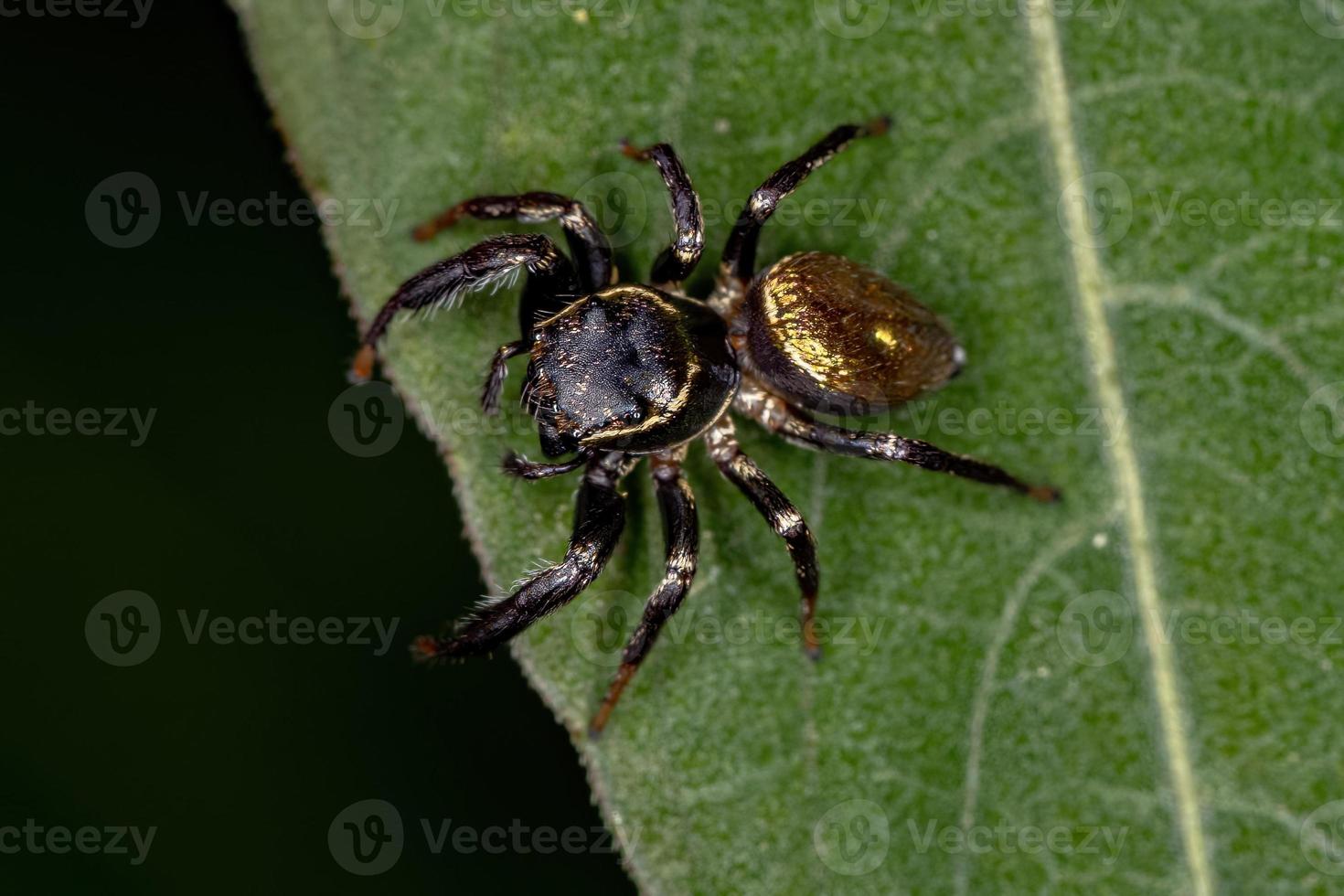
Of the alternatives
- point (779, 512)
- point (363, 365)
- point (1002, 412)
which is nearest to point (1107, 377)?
point (1002, 412)

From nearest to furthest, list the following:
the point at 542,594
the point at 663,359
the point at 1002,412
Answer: the point at 542,594, the point at 663,359, the point at 1002,412

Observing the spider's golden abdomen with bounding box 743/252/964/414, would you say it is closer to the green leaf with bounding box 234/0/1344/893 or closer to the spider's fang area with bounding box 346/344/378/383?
the green leaf with bounding box 234/0/1344/893

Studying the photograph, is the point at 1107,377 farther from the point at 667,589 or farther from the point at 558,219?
the point at 558,219

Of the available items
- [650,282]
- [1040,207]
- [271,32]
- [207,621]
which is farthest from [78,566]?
[1040,207]

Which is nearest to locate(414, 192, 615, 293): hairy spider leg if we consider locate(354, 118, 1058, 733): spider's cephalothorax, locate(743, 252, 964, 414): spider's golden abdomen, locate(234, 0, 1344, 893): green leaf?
locate(354, 118, 1058, 733): spider's cephalothorax

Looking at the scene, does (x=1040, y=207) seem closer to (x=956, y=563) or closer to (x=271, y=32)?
(x=956, y=563)

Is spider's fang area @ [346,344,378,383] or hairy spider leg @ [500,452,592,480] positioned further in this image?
spider's fang area @ [346,344,378,383]
